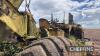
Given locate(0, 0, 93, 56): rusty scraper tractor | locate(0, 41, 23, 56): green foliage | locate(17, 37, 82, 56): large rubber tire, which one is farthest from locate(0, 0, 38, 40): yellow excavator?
locate(17, 37, 82, 56): large rubber tire

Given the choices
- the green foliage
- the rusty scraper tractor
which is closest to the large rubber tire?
the rusty scraper tractor

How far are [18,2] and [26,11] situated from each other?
0.67 meters

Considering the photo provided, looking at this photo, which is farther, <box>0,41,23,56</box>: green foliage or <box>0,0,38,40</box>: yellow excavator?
<box>0,41,23,56</box>: green foliage

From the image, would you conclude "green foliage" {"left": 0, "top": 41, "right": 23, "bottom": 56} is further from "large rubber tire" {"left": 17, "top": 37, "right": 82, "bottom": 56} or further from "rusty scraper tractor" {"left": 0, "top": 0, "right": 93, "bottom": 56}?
"large rubber tire" {"left": 17, "top": 37, "right": 82, "bottom": 56}

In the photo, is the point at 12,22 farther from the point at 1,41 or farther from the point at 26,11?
the point at 26,11

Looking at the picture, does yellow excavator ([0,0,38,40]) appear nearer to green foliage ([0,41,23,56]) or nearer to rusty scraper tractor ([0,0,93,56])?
rusty scraper tractor ([0,0,93,56])

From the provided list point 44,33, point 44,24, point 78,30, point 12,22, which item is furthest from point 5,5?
point 78,30

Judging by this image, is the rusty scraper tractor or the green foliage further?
the green foliage

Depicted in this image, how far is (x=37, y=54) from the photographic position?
7.11 metres

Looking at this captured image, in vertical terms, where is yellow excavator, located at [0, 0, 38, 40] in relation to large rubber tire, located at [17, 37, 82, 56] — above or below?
above

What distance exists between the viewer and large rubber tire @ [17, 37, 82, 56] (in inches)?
284

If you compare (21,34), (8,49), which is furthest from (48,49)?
(21,34)

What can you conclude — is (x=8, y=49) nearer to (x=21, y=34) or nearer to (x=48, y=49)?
(x=21, y=34)

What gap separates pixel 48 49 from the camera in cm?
740
